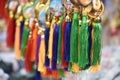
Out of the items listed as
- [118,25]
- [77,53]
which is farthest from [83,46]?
[118,25]

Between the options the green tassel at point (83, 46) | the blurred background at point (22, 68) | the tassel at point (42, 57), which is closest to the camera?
the green tassel at point (83, 46)

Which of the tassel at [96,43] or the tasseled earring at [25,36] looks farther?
the tasseled earring at [25,36]

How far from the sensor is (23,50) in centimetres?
109

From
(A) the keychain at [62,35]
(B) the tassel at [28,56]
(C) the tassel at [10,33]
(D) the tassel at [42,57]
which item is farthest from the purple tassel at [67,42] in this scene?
(C) the tassel at [10,33]

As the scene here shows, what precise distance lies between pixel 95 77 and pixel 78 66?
23cm

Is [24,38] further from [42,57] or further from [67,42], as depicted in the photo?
[67,42]

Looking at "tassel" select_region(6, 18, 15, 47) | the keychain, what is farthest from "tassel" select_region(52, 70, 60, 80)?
"tassel" select_region(6, 18, 15, 47)

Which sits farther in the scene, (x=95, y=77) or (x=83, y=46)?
(x=95, y=77)

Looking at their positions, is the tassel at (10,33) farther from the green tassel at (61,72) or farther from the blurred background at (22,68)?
the green tassel at (61,72)

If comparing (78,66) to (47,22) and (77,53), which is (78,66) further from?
(47,22)

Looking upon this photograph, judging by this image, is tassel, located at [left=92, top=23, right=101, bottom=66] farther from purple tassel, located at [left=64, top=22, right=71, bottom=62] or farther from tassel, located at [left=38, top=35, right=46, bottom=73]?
tassel, located at [left=38, top=35, right=46, bottom=73]

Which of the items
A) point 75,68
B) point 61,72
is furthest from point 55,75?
point 75,68

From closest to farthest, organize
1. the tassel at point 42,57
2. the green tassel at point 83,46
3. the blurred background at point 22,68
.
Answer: the green tassel at point 83,46 → the tassel at point 42,57 → the blurred background at point 22,68

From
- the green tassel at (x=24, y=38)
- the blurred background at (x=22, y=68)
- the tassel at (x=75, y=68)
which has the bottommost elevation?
the blurred background at (x=22, y=68)
